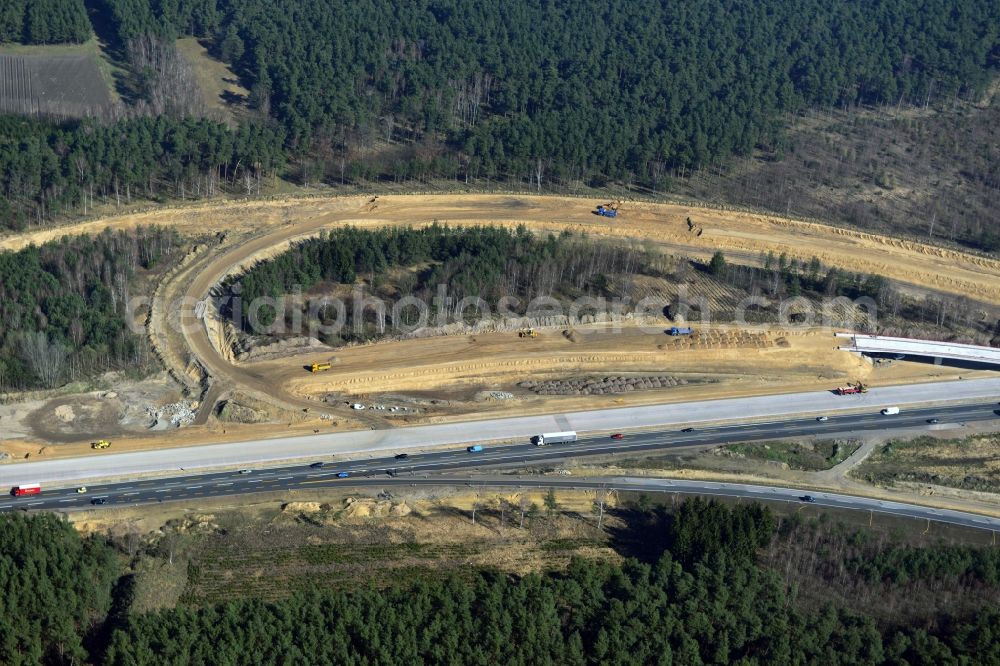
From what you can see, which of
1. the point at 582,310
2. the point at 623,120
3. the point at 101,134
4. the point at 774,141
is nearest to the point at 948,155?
the point at 774,141

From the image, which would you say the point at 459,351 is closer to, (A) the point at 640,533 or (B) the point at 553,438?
(B) the point at 553,438

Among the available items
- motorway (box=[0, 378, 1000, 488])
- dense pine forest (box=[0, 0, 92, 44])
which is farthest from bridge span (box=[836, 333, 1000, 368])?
dense pine forest (box=[0, 0, 92, 44])

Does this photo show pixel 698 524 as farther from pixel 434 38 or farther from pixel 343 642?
pixel 434 38

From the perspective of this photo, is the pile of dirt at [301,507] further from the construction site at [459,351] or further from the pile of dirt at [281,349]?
the pile of dirt at [281,349]

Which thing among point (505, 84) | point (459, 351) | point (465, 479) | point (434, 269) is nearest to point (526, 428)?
point (465, 479)

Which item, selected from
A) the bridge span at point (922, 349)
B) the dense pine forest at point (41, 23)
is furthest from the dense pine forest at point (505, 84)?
the bridge span at point (922, 349)

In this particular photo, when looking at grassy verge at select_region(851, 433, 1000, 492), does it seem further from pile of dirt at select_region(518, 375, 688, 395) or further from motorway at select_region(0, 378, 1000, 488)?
pile of dirt at select_region(518, 375, 688, 395)
